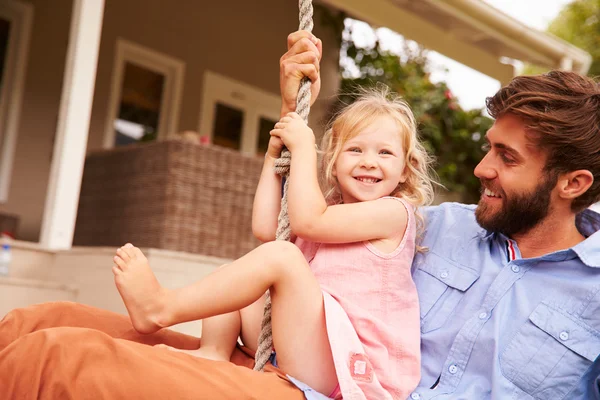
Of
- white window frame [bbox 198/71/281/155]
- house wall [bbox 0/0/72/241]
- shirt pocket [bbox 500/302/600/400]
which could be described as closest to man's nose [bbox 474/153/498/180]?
shirt pocket [bbox 500/302/600/400]

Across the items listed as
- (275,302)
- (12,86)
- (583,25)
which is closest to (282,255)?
(275,302)

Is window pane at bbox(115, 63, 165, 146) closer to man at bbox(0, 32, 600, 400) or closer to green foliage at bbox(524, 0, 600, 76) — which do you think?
man at bbox(0, 32, 600, 400)

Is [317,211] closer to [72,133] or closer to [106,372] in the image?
[106,372]

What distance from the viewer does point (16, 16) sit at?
6043mm

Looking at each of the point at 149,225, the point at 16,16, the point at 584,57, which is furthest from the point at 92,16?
the point at 584,57

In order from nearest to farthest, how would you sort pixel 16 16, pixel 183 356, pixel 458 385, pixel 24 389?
pixel 24 389, pixel 183 356, pixel 458 385, pixel 16 16

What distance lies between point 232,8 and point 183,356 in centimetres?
626

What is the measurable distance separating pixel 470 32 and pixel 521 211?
4426mm

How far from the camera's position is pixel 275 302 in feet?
5.07

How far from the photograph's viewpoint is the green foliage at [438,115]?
767 centimetres

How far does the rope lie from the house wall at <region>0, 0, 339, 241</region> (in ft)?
16.0

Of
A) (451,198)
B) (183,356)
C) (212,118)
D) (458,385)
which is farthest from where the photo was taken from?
(451,198)

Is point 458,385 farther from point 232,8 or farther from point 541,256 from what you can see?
point 232,8

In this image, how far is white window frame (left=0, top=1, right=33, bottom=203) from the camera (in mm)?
6023
